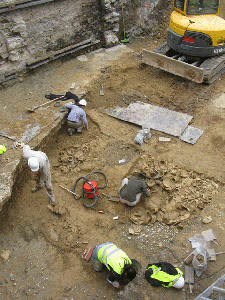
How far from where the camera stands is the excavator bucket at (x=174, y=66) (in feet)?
27.5

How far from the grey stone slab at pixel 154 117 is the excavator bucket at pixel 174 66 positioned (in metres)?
1.52

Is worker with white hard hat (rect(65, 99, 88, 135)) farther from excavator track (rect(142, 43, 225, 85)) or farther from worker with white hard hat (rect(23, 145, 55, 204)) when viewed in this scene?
excavator track (rect(142, 43, 225, 85))

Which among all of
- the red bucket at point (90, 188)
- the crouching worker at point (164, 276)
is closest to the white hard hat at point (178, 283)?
the crouching worker at point (164, 276)

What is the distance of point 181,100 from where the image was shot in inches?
332

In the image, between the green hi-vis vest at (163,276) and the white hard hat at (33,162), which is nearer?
the green hi-vis vest at (163,276)

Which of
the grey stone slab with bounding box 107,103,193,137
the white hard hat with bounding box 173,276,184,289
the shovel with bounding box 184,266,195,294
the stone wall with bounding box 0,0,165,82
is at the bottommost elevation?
the shovel with bounding box 184,266,195,294

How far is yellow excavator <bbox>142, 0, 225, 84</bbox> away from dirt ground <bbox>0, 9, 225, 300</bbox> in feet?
1.88

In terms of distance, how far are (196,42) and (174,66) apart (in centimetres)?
98

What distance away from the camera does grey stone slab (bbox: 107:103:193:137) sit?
7500 mm

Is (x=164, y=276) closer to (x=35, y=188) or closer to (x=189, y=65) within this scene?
(x=35, y=188)

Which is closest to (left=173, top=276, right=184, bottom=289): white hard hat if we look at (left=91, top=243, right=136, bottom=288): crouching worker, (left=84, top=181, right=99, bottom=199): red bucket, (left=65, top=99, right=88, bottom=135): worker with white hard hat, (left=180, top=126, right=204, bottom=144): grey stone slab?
(left=91, top=243, right=136, bottom=288): crouching worker

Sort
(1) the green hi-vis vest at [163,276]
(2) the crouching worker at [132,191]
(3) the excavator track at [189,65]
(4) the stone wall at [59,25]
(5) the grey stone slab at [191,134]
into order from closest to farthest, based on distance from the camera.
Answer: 1. (1) the green hi-vis vest at [163,276]
2. (2) the crouching worker at [132,191]
3. (5) the grey stone slab at [191,134]
4. (4) the stone wall at [59,25]
5. (3) the excavator track at [189,65]

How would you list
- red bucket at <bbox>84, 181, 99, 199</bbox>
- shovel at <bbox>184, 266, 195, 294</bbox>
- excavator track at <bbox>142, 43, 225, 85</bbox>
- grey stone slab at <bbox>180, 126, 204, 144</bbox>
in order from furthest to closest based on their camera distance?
1. excavator track at <bbox>142, 43, 225, 85</bbox>
2. grey stone slab at <bbox>180, 126, 204, 144</bbox>
3. red bucket at <bbox>84, 181, 99, 199</bbox>
4. shovel at <bbox>184, 266, 195, 294</bbox>

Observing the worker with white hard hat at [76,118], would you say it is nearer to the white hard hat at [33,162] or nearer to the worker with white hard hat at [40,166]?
the worker with white hard hat at [40,166]
